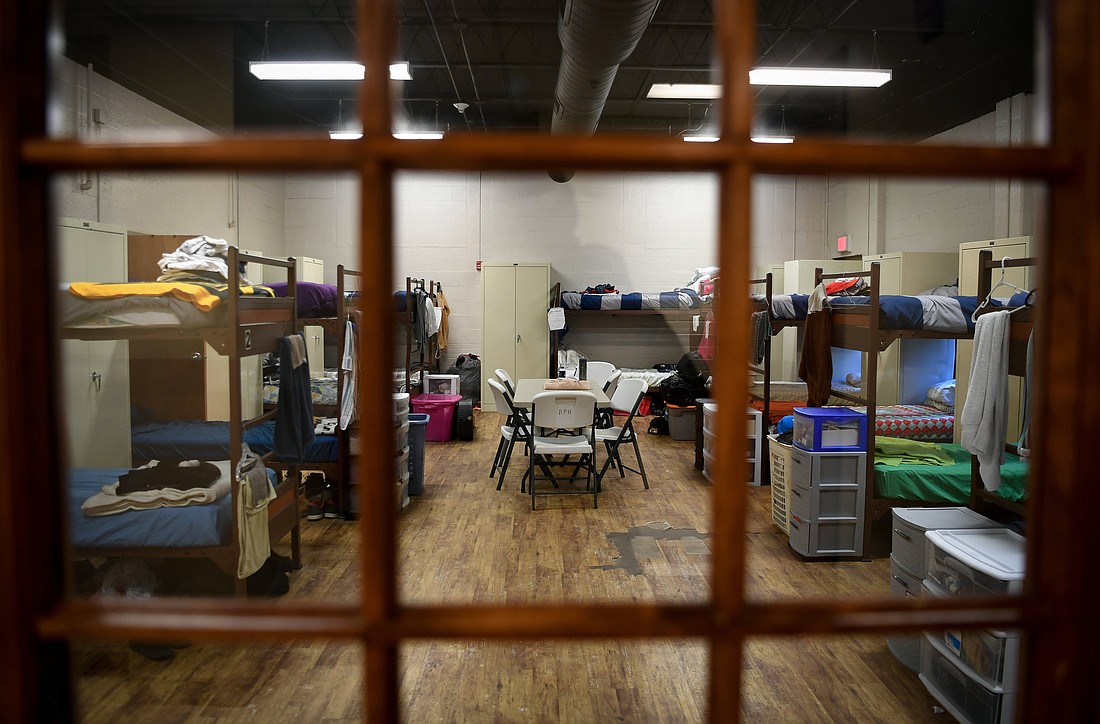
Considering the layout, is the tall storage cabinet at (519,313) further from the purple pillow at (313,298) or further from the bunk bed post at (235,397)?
the bunk bed post at (235,397)

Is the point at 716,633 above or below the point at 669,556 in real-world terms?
above

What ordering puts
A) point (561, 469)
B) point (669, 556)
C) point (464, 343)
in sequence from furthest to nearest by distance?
point (464, 343)
point (561, 469)
point (669, 556)

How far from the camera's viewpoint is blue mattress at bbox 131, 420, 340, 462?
414 cm

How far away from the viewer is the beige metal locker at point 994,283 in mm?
4766

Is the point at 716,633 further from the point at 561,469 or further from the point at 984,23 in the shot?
the point at 984,23

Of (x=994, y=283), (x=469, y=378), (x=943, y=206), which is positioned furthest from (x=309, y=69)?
(x=943, y=206)

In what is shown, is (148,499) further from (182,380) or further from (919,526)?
(919,526)

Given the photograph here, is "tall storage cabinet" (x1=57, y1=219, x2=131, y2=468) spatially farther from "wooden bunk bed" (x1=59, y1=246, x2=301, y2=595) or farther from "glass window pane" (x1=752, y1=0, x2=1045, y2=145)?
"glass window pane" (x1=752, y1=0, x2=1045, y2=145)

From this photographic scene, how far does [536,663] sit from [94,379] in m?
3.72

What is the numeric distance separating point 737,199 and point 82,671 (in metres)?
3.27

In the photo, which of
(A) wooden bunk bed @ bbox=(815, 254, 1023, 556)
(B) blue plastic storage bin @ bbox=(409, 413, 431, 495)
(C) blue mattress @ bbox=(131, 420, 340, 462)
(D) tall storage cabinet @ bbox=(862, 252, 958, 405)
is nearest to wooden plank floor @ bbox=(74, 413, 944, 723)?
(A) wooden bunk bed @ bbox=(815, 254, 1023, 556)

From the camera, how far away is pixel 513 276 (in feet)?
28.4

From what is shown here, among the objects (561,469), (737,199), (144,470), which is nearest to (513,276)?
(561,469)

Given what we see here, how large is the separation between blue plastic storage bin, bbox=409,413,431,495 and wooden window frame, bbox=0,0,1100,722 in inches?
167
